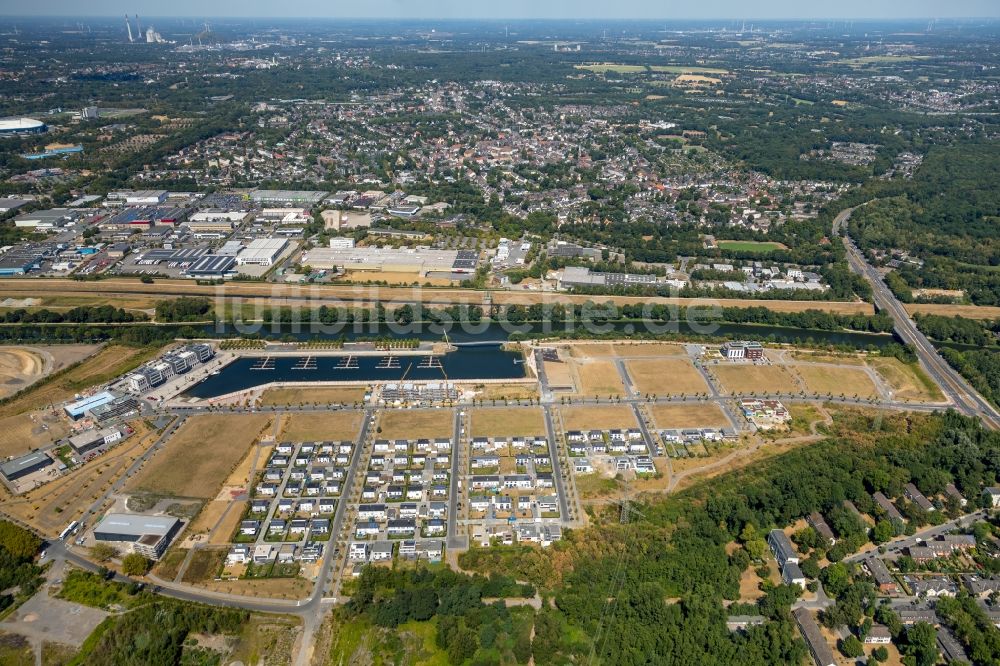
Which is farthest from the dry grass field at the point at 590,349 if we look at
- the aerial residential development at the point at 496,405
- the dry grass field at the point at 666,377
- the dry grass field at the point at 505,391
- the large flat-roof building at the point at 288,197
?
the large flat-roof building at the point at 288,197

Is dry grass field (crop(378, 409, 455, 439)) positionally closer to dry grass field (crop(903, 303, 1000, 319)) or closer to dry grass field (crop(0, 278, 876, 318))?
dry grass field (crop(0, 278, 876, 318))

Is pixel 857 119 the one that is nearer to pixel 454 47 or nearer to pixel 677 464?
pixel 677 464

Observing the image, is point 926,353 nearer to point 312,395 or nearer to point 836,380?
point 836,380

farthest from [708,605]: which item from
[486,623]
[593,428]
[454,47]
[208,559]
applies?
[454,47]

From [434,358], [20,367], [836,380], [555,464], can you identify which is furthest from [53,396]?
[836,380]

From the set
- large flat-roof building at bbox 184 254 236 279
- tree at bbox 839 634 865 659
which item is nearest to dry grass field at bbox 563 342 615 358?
tree at bbox 839 634 865 659
